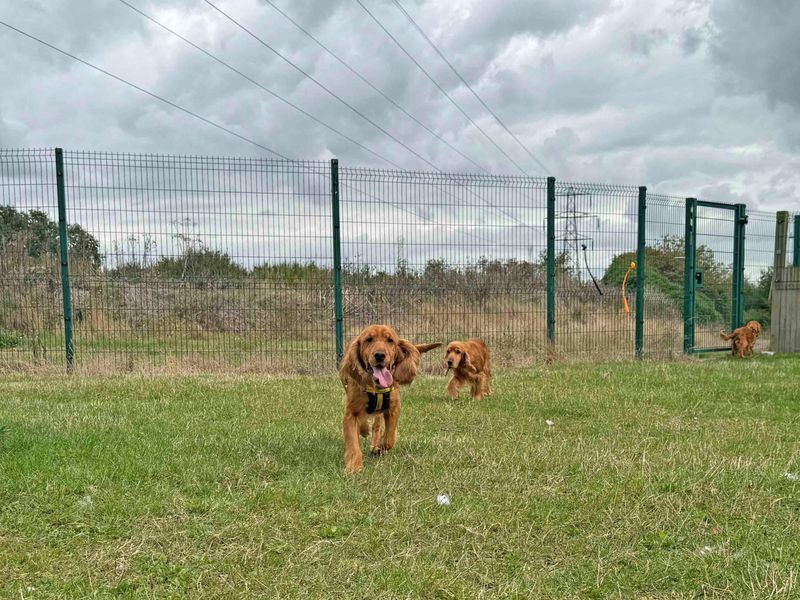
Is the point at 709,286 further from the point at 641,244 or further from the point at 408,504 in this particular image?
the point at 408,504

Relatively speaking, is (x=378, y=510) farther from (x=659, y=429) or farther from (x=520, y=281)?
(x=520, y=281)

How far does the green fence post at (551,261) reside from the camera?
1019cm

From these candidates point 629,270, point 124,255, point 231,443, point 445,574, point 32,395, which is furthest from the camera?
point 629,270

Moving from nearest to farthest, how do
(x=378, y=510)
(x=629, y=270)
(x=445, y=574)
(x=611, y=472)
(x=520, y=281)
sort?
(x=445, y=574), (x=378, y=510), (x=611, y=472), (x=520, y=281), (x=629, y=270)

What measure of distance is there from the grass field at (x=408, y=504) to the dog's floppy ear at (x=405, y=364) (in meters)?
0.57

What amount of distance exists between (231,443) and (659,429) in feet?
11.5

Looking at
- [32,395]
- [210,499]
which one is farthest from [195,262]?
[210,499]

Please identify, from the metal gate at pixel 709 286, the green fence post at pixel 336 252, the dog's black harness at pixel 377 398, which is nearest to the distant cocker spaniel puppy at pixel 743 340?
the metal gate at pixel 709 286

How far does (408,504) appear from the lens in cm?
343

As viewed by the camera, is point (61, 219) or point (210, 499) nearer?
point (210, 499)

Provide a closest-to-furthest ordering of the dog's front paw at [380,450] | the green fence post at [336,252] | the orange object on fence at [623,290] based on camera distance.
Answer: the dog's front paw at [380,450] < the green fence post at [336,252] < the orange object on fence at [623,290]

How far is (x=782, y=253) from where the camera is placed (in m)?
12.8

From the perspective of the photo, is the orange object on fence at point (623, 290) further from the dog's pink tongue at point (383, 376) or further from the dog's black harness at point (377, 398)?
the dog's pink tongue at point (383, 376)

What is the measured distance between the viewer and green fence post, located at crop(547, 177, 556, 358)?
10188mm
